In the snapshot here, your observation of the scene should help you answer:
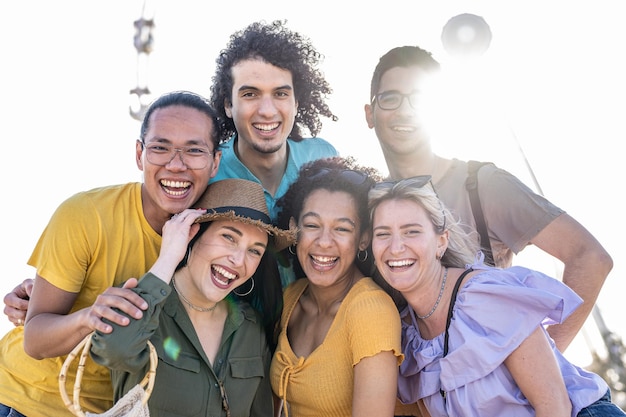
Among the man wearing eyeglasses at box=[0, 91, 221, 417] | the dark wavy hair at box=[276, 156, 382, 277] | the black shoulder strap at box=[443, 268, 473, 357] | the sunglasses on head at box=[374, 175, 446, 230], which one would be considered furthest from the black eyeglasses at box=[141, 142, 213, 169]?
the black shoulder strap at box=[443, 268, 473, 357]

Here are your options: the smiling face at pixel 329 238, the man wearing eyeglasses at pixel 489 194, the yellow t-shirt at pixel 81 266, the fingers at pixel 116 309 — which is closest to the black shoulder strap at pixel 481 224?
the man wearing eyeglasses at pixel 489 194

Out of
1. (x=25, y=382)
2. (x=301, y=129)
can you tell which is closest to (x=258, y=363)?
(x=25, y=382)

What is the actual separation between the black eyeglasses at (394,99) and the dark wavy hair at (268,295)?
146cm

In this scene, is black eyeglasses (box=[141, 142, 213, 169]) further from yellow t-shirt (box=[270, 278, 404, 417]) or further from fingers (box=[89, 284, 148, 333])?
yellow t-shirt (box=[270, 278, 404, 417])

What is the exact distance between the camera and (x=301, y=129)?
610 cm

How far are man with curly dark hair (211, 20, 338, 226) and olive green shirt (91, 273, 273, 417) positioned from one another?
107 centimetres

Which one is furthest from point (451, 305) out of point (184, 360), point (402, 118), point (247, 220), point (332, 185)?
point (402, 118)

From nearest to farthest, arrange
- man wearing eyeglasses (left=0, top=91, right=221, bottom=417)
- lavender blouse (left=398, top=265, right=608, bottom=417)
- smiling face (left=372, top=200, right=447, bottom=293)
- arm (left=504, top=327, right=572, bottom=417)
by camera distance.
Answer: arm (left=504, top=327, right=572, bottom=417)
lavender blouse (left=398, top=265, right=608, bottom=417)
man wearing eyeglasses (left=0, top=91, right=221, bottom=417)
smiling face (left=372, top=200, right=447, bottom=293)

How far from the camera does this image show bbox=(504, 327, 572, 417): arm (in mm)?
3426

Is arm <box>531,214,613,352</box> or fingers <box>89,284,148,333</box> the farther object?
arm <box>531,214,613,352</box>

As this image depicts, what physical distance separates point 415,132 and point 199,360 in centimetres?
233

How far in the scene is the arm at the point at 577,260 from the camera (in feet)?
14.2

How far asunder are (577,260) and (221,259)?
2290 mm

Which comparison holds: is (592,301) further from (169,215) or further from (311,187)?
(169,215)
